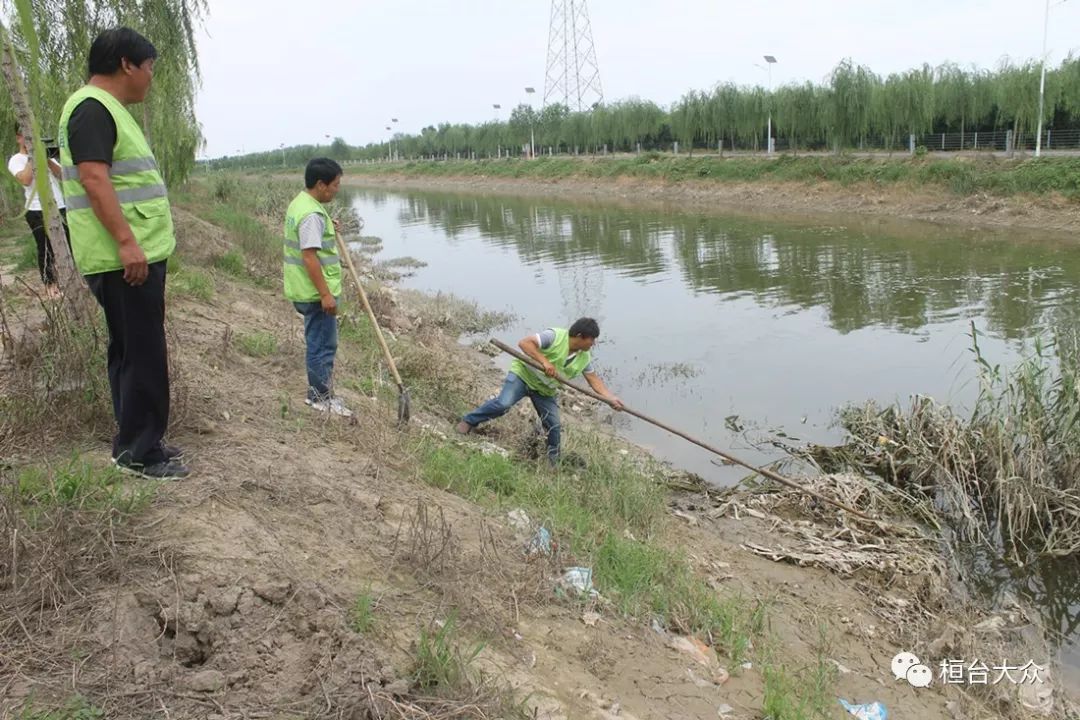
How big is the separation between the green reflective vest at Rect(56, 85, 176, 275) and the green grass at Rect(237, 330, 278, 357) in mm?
2959

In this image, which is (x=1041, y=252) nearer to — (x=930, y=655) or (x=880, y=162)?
(x=880, y=162)

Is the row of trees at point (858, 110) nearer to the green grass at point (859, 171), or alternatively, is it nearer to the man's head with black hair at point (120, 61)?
the green grass at point (859, 171)

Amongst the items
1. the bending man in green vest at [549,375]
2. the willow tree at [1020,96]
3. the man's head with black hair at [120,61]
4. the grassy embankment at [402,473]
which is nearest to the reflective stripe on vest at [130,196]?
the man's head with black hair at [120,61]

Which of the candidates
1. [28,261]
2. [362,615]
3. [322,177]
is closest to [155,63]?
[28,261]

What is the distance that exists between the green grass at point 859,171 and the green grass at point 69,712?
23.0 metres

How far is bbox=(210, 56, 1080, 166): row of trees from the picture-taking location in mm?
25453

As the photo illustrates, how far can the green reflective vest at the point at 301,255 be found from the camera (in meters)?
4.54

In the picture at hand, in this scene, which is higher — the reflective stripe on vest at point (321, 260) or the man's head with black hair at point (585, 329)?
the reflective stripe on vest at point (321, 260)

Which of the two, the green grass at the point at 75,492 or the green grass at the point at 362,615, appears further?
the green grass at the point at 75,492

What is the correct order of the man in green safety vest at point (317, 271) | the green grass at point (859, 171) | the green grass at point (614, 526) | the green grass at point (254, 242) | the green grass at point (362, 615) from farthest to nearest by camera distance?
the green grass at point (859, 171) → the green grass at point (254, 242) → the man in green safety vest at point (317, 271) → the green grass at point (614, 526) → the green grass at point (362, 615)

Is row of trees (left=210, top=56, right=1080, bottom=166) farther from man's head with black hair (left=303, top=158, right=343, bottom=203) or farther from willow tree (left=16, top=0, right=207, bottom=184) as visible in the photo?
man's head with black hair (left=303, top=158, right=343, bottom=203)

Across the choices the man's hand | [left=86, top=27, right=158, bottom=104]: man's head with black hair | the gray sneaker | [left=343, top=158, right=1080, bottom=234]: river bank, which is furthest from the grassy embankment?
[left=343, top=158, right=1080, bottom=234]: river bank

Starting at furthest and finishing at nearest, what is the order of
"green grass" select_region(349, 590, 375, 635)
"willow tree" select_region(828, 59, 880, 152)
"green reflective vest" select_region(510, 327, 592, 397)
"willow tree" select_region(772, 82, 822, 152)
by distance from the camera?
1. "willow tree" select_region(772, 82, 822, 152)
2. "willow tree" select_region(828, 59, 880, 152)
3. "green reflective vest" select_region(510, 327, 592, 397)
4. "green grass" select_region(349, 590, 375, 635)

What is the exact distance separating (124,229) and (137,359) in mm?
490
